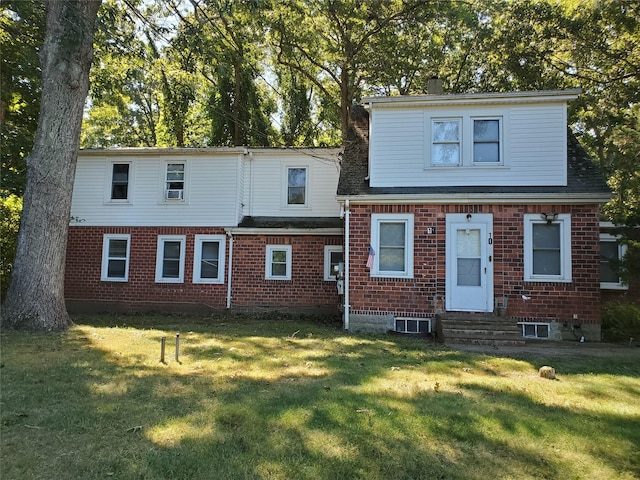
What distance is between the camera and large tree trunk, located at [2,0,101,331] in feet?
28.9

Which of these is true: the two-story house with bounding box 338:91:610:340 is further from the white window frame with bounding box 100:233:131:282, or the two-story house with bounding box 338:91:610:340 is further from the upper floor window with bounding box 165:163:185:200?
the white window frame with bounding box 100:233:131:282

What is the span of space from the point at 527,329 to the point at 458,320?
1.78 m

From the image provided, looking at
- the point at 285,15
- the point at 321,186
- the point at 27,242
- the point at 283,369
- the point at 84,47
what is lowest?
the point at 283,369

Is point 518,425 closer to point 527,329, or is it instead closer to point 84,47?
point 527,329

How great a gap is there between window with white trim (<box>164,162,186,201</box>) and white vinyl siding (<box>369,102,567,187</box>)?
6825mm

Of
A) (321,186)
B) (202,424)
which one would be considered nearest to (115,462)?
Answer: (202,424)

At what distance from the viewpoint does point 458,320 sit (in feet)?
29.5

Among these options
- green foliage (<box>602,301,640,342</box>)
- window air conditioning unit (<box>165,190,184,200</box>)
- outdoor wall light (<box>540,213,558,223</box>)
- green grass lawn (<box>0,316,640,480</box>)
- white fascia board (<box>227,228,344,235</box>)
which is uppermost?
window air conditioning unit (<box>165,190,184,200</box>)

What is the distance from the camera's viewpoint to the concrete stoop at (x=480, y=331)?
27.7 ft

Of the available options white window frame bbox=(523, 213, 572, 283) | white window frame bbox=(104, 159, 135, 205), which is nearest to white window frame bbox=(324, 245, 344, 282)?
white window frame bbox=(523, 213, 572, 283)

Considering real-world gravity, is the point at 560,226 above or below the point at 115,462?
above

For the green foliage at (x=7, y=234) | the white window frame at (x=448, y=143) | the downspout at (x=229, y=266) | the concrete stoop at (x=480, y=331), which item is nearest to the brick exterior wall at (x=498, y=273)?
the concrete stoop at (x=480, y=331)

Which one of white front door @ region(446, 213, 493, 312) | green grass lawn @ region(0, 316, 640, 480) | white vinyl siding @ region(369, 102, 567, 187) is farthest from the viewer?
white vinyl siding @ region(369, 102, 567, 187)

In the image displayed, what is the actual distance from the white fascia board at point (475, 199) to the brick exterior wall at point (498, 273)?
13cm
